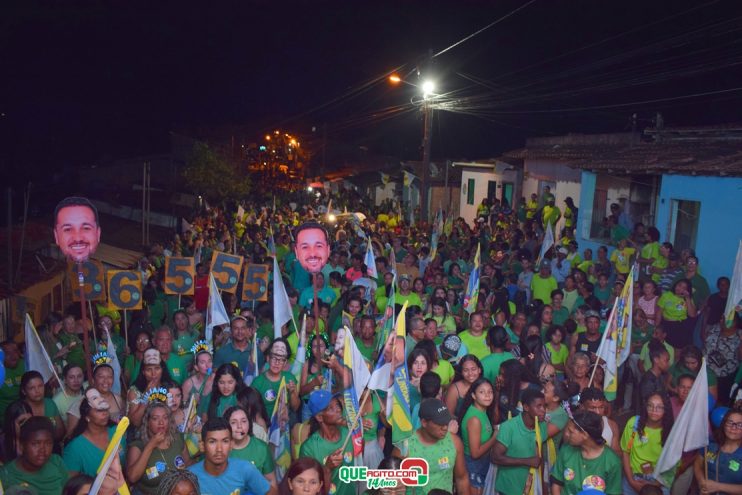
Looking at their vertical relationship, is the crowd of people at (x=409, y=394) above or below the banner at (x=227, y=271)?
below

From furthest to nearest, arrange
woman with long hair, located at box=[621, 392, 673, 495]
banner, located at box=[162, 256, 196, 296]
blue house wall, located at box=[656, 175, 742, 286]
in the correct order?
blue house wall, located at box=[656, 175, 742, 286] → banner, located at box=[162, 256, 196, 296] → woman with long hair, located at box=[621, 392, 673, 495]

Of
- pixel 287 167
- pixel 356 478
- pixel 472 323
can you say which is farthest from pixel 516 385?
pixel 287 167

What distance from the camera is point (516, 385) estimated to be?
7.23 meters

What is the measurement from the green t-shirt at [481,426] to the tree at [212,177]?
3357 cm

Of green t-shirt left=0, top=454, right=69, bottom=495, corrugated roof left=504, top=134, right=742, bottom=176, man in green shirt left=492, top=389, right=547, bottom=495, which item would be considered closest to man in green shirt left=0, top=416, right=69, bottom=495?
green t-shirt left=0, top=454, right=69, bottom=495

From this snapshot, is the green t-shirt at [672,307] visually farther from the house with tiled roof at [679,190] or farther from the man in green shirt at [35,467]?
the man in green shirt at [35,467]

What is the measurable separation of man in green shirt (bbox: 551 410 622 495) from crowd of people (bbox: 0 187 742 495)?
1 cm

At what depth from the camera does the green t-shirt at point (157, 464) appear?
223 inches

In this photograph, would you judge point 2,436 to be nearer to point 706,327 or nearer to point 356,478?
point 356,478

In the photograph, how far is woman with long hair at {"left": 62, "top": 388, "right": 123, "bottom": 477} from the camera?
5.73 metres

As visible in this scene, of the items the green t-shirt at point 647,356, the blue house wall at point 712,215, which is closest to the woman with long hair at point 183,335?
the green t-shirt at point 647,356

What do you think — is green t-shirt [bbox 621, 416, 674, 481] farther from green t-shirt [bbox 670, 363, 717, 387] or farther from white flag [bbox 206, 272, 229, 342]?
white flag [bbox 206, 272, 229, 342]

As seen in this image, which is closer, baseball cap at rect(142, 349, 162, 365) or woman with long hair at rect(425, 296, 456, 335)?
baseball cap at rect(142, 349, 162, 365)

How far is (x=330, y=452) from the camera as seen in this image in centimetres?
579
